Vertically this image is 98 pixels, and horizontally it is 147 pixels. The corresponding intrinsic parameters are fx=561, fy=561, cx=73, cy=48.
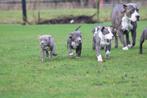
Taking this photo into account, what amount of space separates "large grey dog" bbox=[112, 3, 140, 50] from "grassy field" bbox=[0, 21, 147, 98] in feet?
2.86

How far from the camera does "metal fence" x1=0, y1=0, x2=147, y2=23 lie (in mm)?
39281

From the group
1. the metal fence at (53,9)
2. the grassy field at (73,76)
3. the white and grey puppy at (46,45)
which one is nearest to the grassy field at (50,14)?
the metal fence at (53,9)

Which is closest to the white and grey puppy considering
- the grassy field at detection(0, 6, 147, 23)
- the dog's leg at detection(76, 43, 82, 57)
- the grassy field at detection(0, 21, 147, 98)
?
the grassy field at detection(0, 21, 147, 98)

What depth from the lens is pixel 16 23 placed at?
38.0m

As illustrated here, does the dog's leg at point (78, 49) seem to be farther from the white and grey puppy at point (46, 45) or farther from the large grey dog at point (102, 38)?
the white and grey puppy at point (46, 45)

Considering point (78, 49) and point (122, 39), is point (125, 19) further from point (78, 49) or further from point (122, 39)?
point (78, 49)

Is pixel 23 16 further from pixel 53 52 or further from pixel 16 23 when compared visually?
pixel 53 52

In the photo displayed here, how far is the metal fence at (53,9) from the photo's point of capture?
129 ft

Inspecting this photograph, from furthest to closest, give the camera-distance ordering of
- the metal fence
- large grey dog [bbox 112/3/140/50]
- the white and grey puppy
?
the metal fence < large grey dog [bbox 112/3/140/50] < the white and grey puppy

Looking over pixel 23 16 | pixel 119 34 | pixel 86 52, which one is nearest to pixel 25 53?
pixel 86 52

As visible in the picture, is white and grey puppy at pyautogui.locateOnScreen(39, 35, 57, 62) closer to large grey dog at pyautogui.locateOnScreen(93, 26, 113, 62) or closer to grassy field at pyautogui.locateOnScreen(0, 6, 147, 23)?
large grey dog at pyautogui.locateOnScreen(93, 26, 113, 62)

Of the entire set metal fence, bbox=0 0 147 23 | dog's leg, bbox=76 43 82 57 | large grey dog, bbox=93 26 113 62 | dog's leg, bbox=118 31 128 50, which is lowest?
metal fence, bbox=0 0 147 23

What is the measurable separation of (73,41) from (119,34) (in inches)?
143

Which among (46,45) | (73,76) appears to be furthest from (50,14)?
(73,76)
